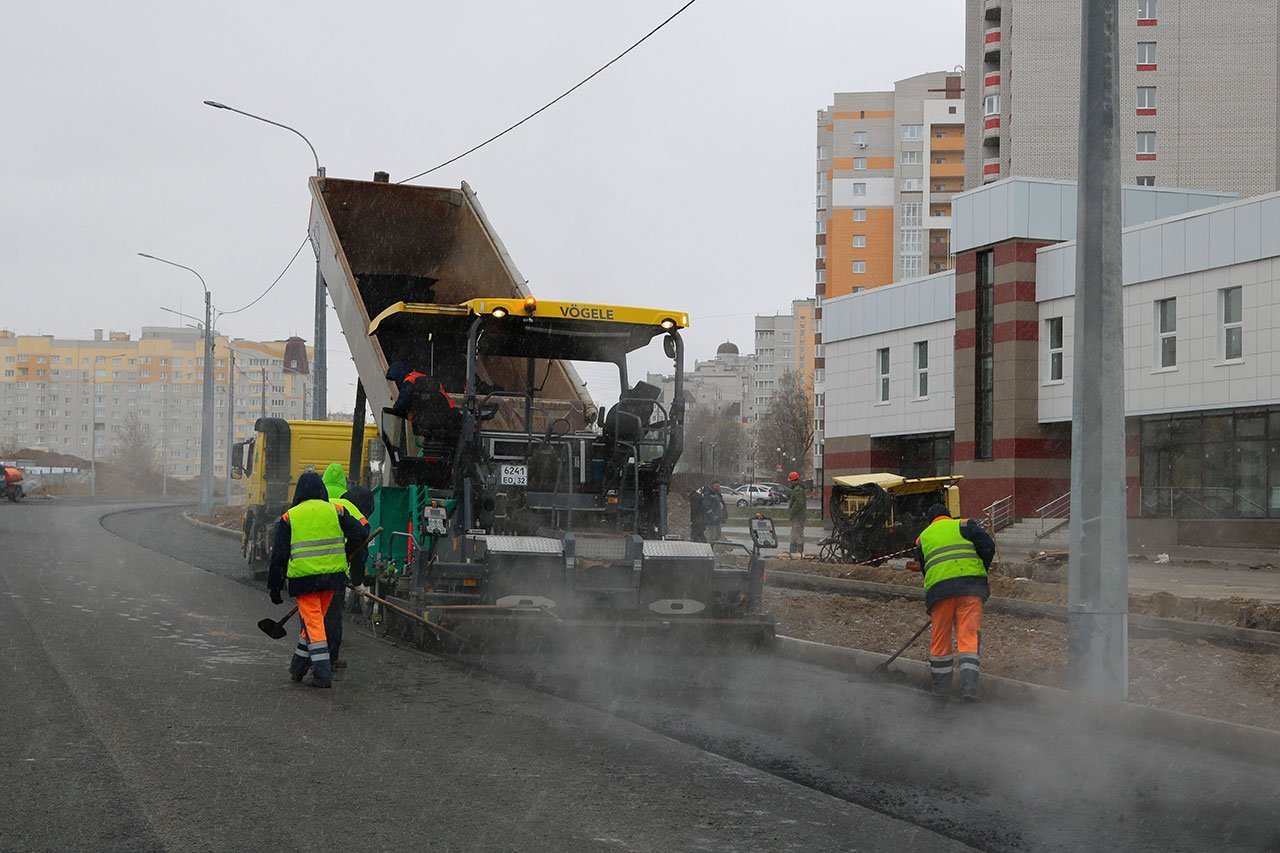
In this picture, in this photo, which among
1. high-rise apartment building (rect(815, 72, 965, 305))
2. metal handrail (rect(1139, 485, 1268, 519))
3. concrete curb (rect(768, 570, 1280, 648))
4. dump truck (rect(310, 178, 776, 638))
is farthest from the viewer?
high-rise apartment building (rect(815, 72, 965, 305))

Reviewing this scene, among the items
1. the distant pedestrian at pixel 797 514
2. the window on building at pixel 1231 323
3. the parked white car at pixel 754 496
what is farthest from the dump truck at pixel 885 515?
the parked white car at pixel 754 496

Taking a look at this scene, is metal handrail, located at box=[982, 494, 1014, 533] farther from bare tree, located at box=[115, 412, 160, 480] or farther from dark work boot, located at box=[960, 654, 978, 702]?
bare tree, located at box=[115, 412, 160, 480]

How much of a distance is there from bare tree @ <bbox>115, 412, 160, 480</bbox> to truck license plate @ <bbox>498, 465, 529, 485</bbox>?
306 ft

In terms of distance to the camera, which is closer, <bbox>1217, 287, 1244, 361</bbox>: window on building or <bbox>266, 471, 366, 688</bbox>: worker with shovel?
<bbox>266, 471, 366, 688</bbox>: worker with shovel

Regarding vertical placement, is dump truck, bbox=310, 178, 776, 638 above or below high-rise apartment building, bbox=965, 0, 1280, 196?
below

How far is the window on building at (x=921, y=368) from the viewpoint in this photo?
38344 millimetres

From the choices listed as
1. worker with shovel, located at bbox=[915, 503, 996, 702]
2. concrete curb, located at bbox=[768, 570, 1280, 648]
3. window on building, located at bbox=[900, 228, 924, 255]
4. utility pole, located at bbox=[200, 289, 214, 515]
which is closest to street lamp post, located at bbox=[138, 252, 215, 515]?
utility pole, located at bbox=[200, 289, 214, 515]

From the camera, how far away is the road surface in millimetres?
5582

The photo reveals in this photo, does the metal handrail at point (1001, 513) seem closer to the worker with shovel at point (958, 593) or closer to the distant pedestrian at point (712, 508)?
the distant pedestrian at point (712, 508)

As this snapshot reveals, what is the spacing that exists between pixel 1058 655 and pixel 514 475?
4811mm

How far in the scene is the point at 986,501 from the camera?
112 feet

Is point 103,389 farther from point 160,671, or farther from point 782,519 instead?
point 160,671

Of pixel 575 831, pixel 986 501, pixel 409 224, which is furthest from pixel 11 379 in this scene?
pixel 575 831

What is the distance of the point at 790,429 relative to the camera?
8725 centimetres
